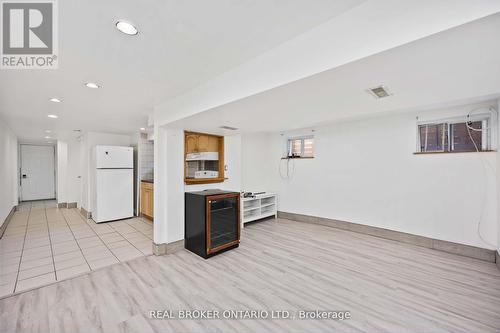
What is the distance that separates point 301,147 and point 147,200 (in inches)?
162

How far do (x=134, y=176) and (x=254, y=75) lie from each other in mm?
5437

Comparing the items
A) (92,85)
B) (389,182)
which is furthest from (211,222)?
(389,182)

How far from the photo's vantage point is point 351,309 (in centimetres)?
196

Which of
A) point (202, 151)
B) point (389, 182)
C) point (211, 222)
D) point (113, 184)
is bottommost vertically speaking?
point (211, 222)

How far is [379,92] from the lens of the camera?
6.02 feet

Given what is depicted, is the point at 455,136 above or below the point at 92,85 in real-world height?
below

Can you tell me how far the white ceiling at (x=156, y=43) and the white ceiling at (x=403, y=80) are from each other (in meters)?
0.36

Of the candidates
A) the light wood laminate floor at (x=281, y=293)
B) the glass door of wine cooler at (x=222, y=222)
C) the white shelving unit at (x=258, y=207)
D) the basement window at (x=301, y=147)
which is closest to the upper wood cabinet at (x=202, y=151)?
the glass door of wine cooler at (x=222, y=222)

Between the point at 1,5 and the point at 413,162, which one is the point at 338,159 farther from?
the point at 1,5

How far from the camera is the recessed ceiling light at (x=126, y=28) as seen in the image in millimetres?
1375

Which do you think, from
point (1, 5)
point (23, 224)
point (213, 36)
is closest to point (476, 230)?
point (213, 36)

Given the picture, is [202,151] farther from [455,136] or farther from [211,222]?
[455,136]

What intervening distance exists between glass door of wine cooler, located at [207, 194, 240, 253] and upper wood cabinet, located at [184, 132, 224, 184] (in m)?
0.65

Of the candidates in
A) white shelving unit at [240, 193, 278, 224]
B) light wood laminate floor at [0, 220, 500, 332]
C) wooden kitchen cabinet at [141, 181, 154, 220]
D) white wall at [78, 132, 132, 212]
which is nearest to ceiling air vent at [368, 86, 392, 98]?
light wood laminate floor at [0, 220, 500, 332]
